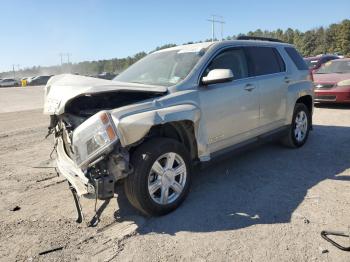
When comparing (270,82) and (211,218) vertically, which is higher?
(270,82)

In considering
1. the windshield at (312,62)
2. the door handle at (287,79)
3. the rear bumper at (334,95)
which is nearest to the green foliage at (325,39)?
the windshield at (312,62)

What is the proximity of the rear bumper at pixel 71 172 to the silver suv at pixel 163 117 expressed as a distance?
0.01 metres

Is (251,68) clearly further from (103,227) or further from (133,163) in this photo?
(103,227)

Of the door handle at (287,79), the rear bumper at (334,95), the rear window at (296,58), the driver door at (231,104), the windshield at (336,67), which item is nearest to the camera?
the driver door at (231,104)

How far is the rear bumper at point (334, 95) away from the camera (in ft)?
33.7

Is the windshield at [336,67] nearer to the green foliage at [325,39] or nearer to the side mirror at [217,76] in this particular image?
the side mirror at [217,76]

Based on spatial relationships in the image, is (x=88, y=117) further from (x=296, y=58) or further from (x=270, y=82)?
(x=296, y=58)

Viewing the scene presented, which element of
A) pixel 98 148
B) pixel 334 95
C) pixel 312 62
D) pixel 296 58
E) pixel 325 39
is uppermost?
pixel 325 39

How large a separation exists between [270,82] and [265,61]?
1.26 feet

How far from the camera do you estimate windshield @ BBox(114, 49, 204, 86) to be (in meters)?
4.36

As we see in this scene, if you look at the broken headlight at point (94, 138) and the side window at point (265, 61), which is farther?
the side window at point (265, 61)

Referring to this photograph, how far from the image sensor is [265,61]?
554 centimetres

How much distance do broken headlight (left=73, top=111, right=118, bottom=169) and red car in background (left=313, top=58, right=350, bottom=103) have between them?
909 cm

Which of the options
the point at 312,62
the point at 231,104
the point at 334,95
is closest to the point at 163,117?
the point at 231,104
